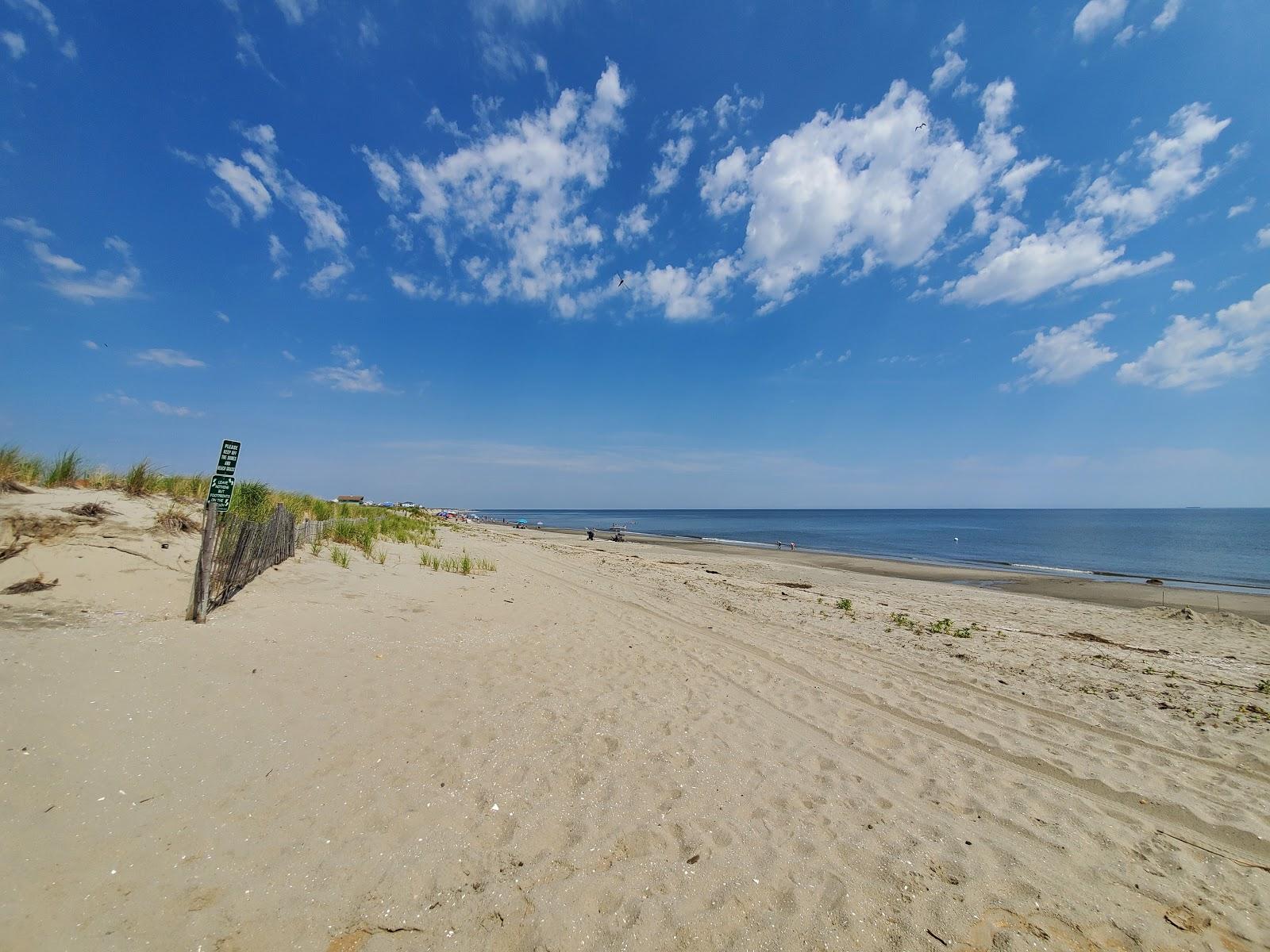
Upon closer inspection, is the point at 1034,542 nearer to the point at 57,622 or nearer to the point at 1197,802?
the point at 1197,802

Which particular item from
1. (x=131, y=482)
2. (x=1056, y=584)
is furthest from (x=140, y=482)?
(x=1056, y=584)

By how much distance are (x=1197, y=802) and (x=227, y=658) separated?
30.6ft

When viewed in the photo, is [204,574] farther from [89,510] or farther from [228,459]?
[89,510]

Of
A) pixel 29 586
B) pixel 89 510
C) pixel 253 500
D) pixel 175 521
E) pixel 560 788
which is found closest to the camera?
pixel 560 788

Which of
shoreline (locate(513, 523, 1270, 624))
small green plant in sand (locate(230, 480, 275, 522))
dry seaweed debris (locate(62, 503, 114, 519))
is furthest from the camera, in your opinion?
shoreline (locate(513, 523, 1270, 624))

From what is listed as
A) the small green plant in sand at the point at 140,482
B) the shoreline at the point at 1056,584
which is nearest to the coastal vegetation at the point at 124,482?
the small green plant in sand at the point at 140,482

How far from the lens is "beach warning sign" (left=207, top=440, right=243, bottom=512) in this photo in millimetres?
6082

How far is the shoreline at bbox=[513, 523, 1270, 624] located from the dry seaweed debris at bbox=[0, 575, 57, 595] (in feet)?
85.9

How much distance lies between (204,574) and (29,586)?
5.77ft

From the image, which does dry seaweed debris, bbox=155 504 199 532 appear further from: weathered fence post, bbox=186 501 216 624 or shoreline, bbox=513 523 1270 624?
shoreline, bbox=513 523 1270 624

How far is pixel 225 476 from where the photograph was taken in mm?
6164

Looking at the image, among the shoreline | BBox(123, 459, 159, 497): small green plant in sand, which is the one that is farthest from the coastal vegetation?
the shoreline

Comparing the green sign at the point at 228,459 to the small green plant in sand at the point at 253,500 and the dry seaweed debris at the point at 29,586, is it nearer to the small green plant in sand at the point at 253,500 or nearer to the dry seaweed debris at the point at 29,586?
the dry seaweed debris at the point at 29,586

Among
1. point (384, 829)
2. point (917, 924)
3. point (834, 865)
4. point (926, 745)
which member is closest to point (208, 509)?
point (384, 829)
